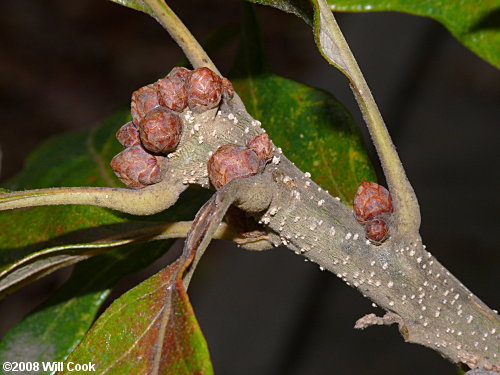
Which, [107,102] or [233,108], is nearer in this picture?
[233,108]

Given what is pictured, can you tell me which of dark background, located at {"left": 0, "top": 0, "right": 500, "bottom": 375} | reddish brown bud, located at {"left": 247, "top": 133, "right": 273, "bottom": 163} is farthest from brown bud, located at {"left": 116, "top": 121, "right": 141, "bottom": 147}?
A: dark background, located at {"left": 0, "top": 0, "right": 500, "bottom": 375}

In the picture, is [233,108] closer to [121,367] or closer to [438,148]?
[121,367]

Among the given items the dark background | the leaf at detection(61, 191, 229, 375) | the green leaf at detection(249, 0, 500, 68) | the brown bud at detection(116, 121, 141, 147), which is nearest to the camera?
the leaf at detection(61, 191, 229, 375)

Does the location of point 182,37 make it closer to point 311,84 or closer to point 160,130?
point 160,130

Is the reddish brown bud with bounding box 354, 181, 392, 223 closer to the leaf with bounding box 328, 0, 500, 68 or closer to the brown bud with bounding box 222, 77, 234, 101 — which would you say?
the brown bud with bounding box 222, 77, 234, 101

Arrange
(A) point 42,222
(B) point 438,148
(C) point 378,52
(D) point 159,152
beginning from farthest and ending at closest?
1. (C) point 378,52
2. (B) point 438,148
3. (A) point 42,222
4. (D) point 159,152

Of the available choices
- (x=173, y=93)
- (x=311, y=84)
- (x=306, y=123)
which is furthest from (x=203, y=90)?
(x=311, y=84)

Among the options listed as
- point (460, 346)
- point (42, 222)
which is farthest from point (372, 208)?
point (42, 222)
